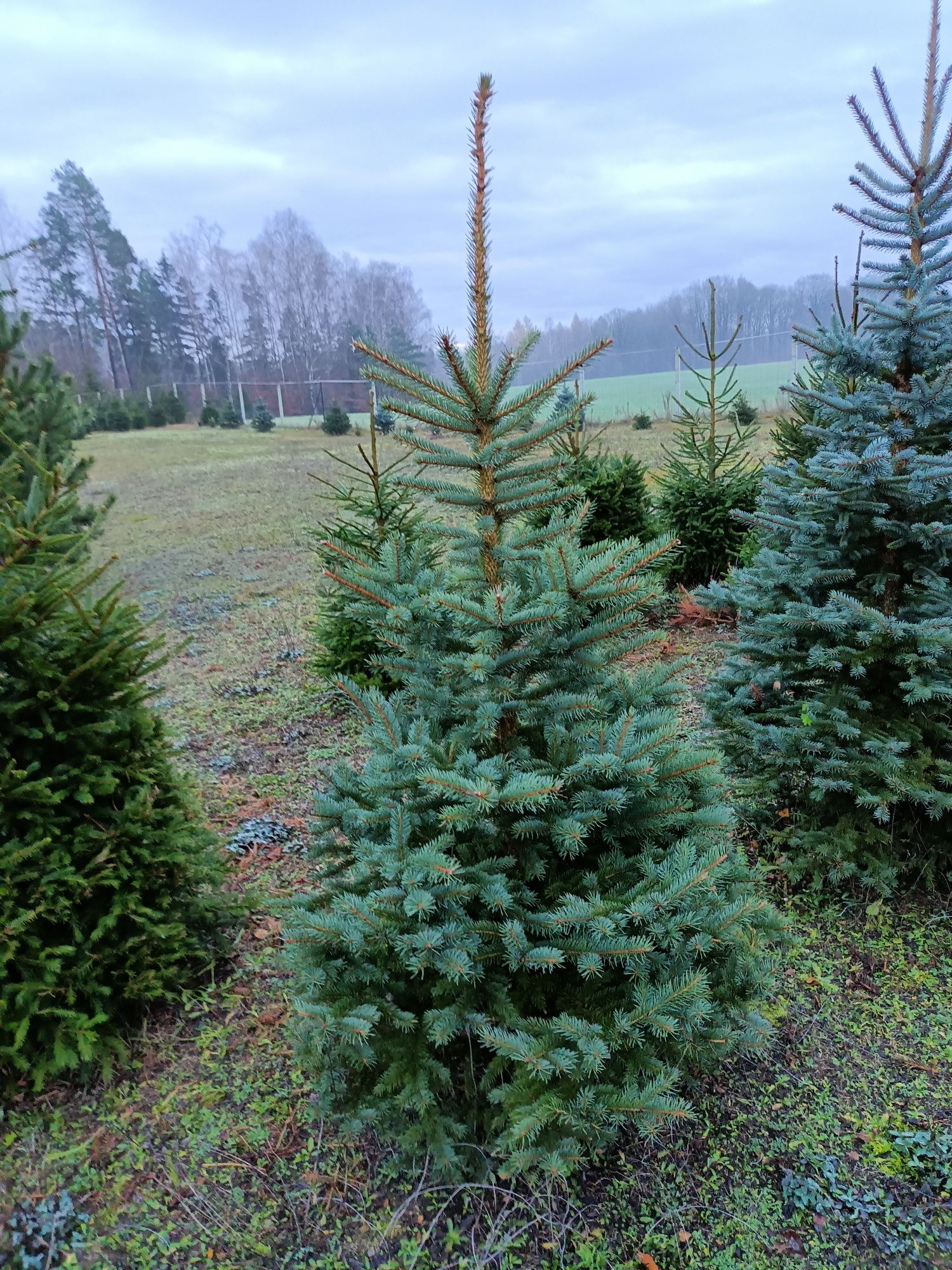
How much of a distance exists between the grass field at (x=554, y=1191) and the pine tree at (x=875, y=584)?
1.28 ft

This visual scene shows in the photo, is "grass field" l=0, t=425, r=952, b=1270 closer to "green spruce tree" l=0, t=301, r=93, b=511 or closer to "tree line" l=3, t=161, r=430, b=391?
"green spruce tree" l=0, t=301, r=93, b=511

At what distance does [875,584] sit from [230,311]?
41593mm

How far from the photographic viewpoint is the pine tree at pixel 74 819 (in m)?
2.34

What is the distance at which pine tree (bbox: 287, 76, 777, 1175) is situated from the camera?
1.83 metres

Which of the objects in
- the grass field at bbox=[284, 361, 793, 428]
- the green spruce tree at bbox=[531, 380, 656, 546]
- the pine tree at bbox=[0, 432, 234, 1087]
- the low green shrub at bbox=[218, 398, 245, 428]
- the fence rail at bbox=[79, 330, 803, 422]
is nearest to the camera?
the pine tree at bbox=[0, 432, 234, 1087]

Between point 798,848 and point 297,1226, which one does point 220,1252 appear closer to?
point 297,1226

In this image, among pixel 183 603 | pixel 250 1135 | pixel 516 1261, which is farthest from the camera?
pixel 183 603

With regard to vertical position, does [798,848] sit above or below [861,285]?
below

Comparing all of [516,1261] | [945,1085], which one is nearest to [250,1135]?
[516,1261]

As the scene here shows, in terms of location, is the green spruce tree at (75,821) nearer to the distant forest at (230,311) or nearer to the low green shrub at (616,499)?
the low green shrub at (616,499)

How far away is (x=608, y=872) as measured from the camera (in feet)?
6.60

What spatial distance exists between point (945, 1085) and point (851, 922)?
29.7 inches

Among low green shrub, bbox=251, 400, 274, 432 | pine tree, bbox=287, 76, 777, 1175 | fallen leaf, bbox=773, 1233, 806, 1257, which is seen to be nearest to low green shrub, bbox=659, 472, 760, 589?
pine tree, bbox=287, 76, 777, 1175

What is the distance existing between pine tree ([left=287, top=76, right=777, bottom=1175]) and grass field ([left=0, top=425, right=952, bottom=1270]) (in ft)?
0.76
